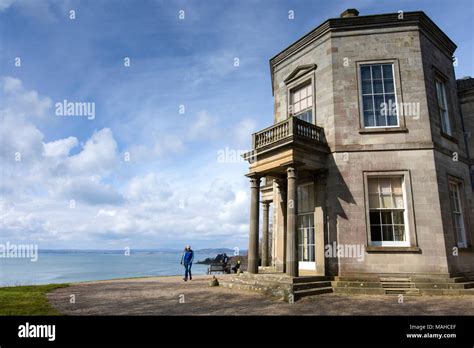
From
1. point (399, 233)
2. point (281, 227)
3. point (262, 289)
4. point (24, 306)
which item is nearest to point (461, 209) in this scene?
point (399, 233)

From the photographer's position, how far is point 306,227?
1314cm

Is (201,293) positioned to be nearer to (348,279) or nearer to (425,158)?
(348,279)

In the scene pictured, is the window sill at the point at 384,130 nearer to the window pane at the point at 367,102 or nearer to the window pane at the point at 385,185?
the window pane at the point at 367,102

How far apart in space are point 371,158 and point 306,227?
3.75 m

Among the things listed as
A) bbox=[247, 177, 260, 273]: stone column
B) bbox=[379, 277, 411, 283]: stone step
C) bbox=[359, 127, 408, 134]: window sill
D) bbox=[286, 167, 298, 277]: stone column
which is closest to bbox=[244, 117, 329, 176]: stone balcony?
bbox=[286, 167, 298, 277]: stone column

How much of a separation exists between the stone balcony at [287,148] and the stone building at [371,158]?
46 millimetres

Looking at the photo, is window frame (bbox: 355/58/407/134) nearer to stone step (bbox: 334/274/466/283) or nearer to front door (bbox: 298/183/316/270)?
front door (bbox: 298/183/316/270)

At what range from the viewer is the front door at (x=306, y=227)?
500 inches

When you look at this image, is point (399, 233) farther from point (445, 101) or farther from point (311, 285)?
point (445, 101)

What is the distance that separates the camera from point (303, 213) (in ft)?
43.4

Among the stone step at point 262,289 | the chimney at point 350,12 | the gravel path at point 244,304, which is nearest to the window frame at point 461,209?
the gravel path at point 244,304
